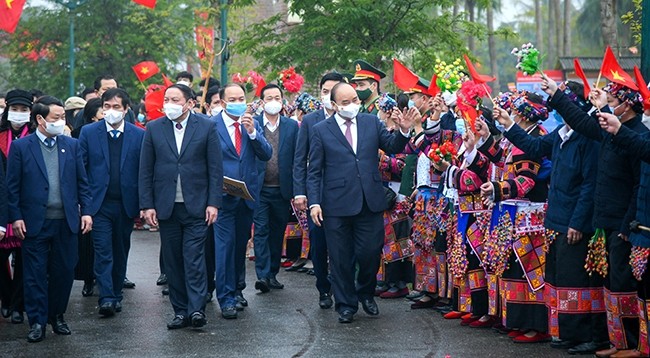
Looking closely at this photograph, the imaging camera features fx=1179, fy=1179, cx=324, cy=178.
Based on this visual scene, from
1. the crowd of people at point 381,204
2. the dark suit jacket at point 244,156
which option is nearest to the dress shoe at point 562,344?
the crowd of people at point 381,204

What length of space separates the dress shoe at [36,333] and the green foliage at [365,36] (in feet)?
30.8

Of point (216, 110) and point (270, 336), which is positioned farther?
point (216, 110)

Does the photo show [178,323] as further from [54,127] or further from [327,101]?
[327,101]

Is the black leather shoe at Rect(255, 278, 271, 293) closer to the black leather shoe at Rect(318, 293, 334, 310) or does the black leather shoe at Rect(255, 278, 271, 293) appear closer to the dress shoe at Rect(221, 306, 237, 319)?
the black leather shoe at Rect(318, 293, 334, 310)

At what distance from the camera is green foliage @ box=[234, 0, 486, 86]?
61.5ft

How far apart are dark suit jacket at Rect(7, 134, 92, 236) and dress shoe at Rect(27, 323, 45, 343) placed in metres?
0.82

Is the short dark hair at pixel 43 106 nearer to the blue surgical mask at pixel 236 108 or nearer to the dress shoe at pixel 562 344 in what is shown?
the blue surgical mask at pixel 236 108

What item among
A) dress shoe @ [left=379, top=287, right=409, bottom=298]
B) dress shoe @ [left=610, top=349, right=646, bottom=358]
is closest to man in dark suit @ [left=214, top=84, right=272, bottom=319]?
dress shoe @ [left=379, top=287, right=409, bottom=298]

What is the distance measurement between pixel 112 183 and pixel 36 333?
1988 millimetres

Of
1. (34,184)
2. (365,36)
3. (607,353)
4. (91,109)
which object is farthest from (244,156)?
(365,36)

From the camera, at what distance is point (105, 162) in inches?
456

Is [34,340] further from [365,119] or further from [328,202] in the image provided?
[365,119]

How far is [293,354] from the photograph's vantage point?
9.42 m

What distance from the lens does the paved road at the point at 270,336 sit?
31.3 ft
